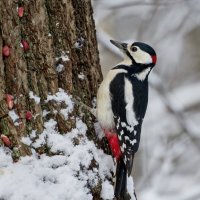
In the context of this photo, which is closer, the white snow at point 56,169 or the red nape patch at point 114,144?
the white snow at point 56,169

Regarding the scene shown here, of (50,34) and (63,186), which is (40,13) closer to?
(50,34)

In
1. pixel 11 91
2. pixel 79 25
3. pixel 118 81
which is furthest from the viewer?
pixel 118 81

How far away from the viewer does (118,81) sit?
4.07m

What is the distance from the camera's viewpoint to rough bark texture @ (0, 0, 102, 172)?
3209mm

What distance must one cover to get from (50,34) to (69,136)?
22.0 inches

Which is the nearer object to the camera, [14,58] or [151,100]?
[14,58]

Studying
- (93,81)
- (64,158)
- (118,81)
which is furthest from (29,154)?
(118,81)

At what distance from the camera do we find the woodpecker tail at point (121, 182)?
3.60 meters

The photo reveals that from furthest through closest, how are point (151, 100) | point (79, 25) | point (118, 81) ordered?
1. point (151, 100)
2. point (118, 81)
3. point (79, 25)

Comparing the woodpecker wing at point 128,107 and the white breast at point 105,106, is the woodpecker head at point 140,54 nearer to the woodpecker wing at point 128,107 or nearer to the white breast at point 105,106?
the woodpecker wing at point 128,107

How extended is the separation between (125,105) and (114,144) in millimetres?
331

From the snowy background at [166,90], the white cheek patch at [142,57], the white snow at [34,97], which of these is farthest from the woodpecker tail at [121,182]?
the snowy background at [166,90]

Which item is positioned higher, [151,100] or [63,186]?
[151,100]

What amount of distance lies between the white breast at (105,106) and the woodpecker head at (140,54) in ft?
0.90
